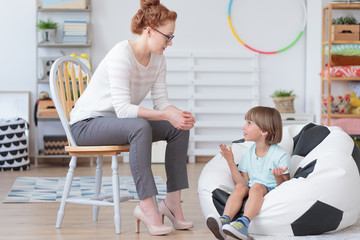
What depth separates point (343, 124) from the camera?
5.11 metres

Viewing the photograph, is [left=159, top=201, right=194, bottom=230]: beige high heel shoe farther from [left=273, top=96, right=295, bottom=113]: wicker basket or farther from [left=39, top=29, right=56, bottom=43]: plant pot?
[left=39, top=29, right=56, bottom=43]: plant pot

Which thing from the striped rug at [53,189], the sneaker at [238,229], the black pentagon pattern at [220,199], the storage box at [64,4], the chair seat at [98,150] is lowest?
the striped rug at [53,189]

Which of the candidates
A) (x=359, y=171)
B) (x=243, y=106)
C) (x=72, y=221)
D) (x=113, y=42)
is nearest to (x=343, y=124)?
(x=243, y=106)

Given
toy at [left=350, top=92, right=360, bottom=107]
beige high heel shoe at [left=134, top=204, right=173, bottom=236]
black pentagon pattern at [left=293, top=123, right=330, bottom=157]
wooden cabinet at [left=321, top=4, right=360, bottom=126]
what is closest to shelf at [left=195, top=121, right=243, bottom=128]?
wooden cabinet at [left=321, top=4, right=360, bottom=126]

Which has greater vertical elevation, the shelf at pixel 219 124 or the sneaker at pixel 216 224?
the shelf at pixel 219 124

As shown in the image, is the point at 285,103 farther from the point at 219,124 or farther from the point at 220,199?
the point at 220,199

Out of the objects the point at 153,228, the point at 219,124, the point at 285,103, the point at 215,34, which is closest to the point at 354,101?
the point at 285,103

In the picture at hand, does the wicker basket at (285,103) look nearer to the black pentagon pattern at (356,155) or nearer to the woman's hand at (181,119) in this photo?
the black pentagon pattern at (356,155)

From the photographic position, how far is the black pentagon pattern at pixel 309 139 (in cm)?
279

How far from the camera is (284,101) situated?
5395 millimetres

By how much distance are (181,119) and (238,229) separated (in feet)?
1.69

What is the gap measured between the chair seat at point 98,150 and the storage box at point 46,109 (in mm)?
2732

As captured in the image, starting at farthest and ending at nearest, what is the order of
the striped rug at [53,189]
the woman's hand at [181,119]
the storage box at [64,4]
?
1. the storage box at [64,4]
2. the striped rug at [53,189]
3. the woman's hand at [181,119]

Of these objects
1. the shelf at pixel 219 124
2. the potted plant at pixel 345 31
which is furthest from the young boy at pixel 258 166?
the shelf at pixel 219 124
